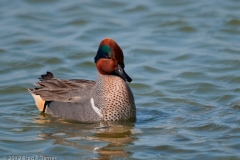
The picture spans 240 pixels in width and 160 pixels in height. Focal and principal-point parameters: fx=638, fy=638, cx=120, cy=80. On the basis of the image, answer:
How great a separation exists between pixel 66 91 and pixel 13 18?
19.4 feet

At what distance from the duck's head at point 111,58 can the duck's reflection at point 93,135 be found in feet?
2.63

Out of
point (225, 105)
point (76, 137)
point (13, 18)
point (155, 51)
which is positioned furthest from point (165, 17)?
point (76, 137)

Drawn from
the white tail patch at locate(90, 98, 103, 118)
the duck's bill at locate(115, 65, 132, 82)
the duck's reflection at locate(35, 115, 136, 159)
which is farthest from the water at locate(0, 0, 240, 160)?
the duck's bill at locate(115, 65, 132, 82)

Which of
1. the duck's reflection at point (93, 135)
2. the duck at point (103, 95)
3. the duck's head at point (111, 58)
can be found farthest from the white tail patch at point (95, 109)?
the duck's head at point (111, 58)

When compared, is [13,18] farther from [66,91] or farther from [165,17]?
[66,91]

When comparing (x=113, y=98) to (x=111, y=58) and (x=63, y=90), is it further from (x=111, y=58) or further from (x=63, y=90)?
(x=63, y=90)

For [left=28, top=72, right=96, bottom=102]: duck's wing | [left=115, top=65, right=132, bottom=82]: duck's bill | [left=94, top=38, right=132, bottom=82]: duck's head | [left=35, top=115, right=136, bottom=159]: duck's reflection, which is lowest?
[left=35, top=115, right=136, bottom=159]: duck's reflection

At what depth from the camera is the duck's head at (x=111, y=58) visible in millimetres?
9688

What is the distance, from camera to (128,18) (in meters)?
15.7

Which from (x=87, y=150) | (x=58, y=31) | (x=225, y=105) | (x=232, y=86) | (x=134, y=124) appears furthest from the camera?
(x=58, y=31)

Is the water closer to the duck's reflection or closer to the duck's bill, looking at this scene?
the duck's reflection

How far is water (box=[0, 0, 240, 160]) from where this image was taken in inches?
352

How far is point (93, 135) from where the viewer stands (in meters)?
9.44

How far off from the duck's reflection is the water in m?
0.02
